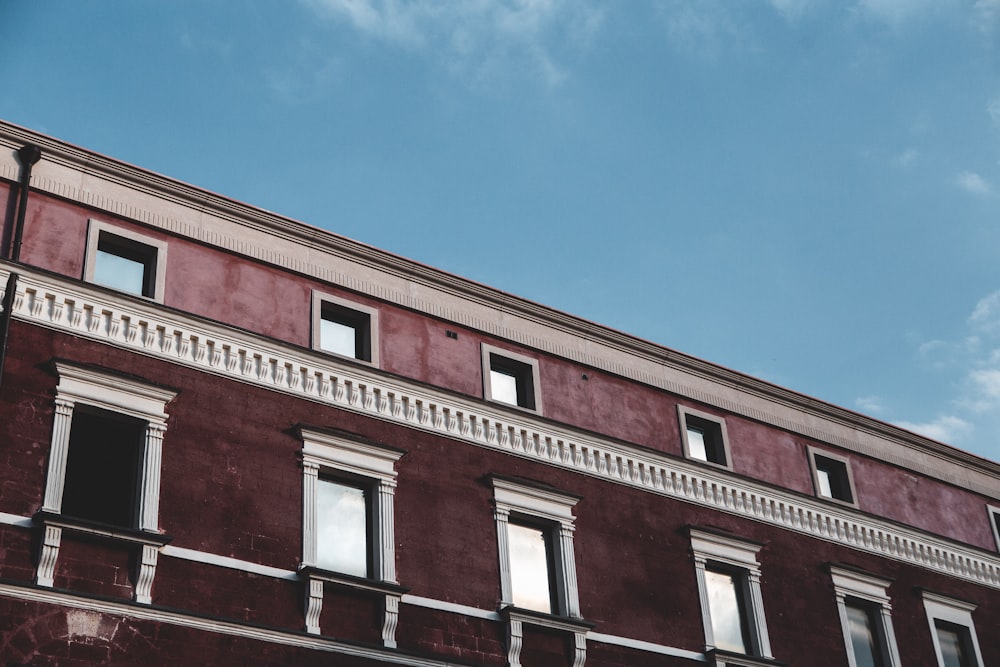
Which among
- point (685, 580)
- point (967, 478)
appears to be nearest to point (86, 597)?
point (685, 580)

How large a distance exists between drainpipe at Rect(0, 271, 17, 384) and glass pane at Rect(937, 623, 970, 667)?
1807 cm

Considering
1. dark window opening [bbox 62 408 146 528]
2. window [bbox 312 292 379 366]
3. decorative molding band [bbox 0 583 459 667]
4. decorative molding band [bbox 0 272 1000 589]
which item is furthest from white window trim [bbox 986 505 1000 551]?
dark window opening [bbox 62 408 146 528]

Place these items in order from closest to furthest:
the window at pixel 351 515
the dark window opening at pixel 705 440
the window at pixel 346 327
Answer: the window at pixel 351 515, the window at pixel 346 327, the dark window opening at pixel 705 440

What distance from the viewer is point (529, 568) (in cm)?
2081

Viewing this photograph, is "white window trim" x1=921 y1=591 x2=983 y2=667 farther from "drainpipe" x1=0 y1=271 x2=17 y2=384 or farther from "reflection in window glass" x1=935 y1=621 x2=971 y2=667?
"drainpipe" x1=0 y1=271 x2=17 y2=384

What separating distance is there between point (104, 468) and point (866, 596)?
14504 mm

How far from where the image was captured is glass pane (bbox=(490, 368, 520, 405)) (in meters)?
22.5

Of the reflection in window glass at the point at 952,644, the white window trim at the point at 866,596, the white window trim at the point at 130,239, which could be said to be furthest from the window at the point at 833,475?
the white window trim at the point at 130,239

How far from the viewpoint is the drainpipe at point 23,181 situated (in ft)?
60.2

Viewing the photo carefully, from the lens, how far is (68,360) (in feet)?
58.2

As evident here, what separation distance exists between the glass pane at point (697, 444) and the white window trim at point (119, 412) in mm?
10315

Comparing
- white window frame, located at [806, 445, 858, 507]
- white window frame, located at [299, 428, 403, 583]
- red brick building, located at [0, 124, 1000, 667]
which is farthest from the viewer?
white window frame, located at [806, 445, 858, 507]

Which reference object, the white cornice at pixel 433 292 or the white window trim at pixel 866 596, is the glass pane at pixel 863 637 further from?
the white cornice at pixel 433 292

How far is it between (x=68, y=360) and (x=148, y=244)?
8.59ft
